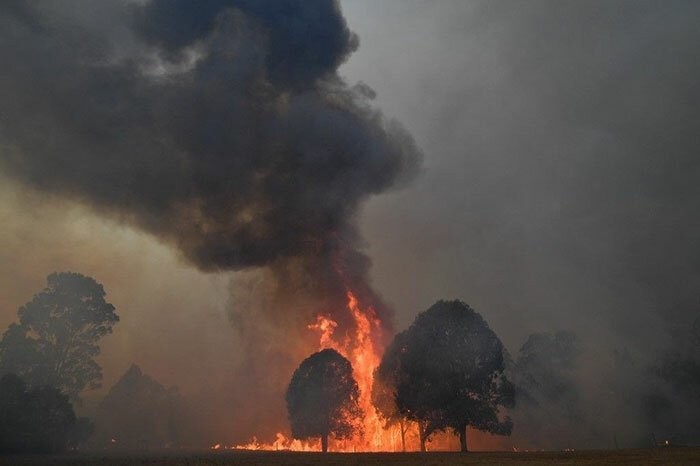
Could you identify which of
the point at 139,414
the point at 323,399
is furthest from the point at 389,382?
the point at 139,414

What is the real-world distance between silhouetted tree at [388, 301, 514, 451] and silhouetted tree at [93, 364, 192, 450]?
72.9 m

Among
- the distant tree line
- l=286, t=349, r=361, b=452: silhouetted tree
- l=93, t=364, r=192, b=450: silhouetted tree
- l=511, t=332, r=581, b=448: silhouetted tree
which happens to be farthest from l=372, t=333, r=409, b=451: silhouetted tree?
l=93, t=364, r=192, b=450: silhouetted tree

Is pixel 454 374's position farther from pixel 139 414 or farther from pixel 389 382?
pixel 139 414

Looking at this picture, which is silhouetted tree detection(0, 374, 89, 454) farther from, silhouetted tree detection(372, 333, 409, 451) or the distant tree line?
silhouetted tree detection(372, 333, 409, 451)

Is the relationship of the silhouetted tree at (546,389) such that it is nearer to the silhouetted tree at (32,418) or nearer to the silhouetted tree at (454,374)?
the silhouetted tree at (454,374)

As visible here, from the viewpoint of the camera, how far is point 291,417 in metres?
67.4

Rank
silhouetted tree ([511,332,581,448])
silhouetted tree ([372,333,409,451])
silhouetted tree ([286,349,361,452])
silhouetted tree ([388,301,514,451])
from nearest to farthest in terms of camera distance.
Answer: silhouetted tree ([388,301,514,451])
silhouetted tree ([286,349,361,452])
silhouetted tree ([372,333,409,451])
silhouetted tree ([511,332,581,448])

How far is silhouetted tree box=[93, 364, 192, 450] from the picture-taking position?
354 feet

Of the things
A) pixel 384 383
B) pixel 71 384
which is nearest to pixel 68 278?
pixel 71 384

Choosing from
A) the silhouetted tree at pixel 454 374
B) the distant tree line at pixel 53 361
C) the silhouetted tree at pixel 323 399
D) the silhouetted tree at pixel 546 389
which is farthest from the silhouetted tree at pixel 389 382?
the distant tree line at pixel 53 361

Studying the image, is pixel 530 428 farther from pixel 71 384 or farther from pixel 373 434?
pixel 71 384

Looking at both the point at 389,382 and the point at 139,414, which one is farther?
the point at 139,414

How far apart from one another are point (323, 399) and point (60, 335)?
31.8m

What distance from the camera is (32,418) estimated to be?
4747cm
